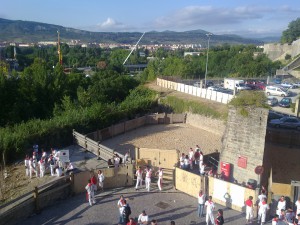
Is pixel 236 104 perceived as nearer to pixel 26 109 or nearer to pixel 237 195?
pixel 237 195

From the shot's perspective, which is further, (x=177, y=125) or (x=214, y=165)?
(x=177, y=125)

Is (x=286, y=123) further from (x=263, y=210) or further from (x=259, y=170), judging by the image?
(x=263, y=210)

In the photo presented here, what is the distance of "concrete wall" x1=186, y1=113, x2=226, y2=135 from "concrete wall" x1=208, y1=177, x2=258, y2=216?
647 inches

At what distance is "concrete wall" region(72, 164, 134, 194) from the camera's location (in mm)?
16656

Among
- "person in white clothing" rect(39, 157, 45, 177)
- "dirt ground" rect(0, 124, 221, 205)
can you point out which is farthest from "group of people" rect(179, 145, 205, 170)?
"person in white clothing" rect(39, 157, 45, 177)

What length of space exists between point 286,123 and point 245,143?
10582 mm

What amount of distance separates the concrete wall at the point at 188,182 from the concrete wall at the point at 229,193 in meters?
0.53

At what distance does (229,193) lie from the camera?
15328 mm

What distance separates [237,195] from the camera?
15070 mm

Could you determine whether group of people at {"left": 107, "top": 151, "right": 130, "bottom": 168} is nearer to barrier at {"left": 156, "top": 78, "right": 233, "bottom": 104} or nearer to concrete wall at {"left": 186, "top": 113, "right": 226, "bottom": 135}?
concrete wall at {"left": 186, "top": 113, "right": 226, "bottom": 135}

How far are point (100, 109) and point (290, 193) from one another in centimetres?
1913

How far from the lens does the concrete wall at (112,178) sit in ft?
54.6

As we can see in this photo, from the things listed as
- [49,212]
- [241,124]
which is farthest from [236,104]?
[49,212]

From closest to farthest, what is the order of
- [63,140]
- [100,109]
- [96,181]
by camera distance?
1. [96,181]
2. [63,140]
3. [100,109]
